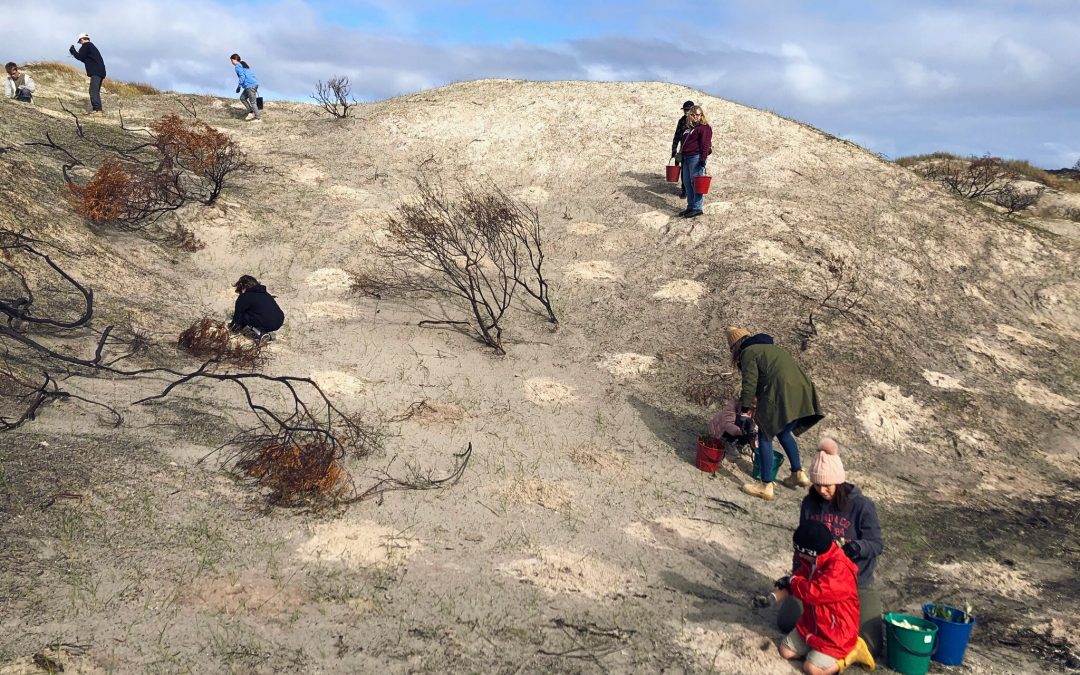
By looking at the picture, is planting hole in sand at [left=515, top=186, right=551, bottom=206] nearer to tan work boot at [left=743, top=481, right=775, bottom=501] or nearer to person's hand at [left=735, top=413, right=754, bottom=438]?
person's hand at [left=735, top=413, right=754, bottom=438]

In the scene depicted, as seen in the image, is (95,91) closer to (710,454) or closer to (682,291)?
(682,291)

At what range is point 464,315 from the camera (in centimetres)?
1352

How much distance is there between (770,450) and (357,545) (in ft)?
16.9

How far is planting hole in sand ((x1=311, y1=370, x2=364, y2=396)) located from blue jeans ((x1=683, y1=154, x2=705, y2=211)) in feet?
29.6

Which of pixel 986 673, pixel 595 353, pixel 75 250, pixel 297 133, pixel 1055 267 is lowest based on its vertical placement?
pixel 986 673

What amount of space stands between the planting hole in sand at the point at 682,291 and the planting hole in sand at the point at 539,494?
6.23 m

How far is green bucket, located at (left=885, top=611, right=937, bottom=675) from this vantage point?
484cm

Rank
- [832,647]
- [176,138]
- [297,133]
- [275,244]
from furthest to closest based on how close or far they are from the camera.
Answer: [297,133] < [176,138] < [275,244] < [832,647]

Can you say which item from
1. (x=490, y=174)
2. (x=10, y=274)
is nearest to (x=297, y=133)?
(x=490, y=174)

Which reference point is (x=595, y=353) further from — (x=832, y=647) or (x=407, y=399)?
(x=832, y=647)

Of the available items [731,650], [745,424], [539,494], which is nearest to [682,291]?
[745,424]

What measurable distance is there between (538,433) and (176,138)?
507 inches

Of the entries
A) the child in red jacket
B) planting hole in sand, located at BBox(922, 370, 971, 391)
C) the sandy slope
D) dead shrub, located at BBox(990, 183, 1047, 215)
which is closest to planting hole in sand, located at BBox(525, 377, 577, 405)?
the sandy slope

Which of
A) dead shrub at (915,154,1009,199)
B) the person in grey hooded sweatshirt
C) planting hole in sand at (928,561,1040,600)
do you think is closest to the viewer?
the person in grey hooded sweatshirt
